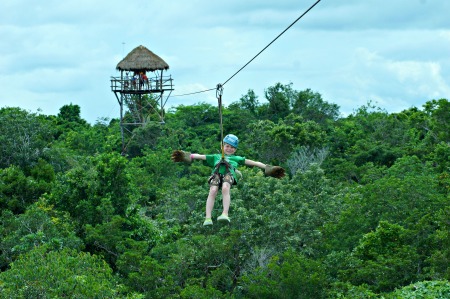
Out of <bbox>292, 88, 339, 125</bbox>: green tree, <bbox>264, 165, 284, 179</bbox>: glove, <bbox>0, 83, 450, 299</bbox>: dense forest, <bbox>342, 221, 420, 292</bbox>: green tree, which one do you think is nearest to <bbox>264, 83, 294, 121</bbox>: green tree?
<bbox>292, 88, 339, 125</bbox>: green tree

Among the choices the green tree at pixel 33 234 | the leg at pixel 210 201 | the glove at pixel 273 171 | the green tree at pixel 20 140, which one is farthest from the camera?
the green tree at pixel 20 140

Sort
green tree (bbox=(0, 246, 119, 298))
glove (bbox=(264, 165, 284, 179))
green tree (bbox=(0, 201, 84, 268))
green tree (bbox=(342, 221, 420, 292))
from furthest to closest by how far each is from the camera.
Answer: green tree (bbox=(0, 201, 84, 268)) → green tree (bbox=(342, 221, 420, 292)) → green tree (bbox=(0, 246, 119, 298)) → glove (bbox=(264, 165, 284, 179))

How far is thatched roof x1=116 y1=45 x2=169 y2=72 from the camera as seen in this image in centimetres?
4091

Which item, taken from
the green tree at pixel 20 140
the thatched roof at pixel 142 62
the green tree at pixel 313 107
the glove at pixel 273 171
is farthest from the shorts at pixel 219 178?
the green tree at pixel 313 107

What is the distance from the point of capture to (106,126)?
53.0 m

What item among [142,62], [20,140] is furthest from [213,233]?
[142,62]

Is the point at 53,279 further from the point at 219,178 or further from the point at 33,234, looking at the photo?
the point at 219,178

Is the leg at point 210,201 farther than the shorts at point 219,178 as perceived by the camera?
No

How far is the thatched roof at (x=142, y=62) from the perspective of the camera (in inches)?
1610

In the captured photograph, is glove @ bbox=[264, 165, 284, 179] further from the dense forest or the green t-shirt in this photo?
the dense forest

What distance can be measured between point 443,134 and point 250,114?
15.3 m

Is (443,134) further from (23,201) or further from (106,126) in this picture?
(106,126)

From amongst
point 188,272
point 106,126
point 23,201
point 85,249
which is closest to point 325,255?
point 188,272

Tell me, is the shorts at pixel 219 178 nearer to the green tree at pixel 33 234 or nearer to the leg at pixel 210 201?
the leg at pixel 210 201
